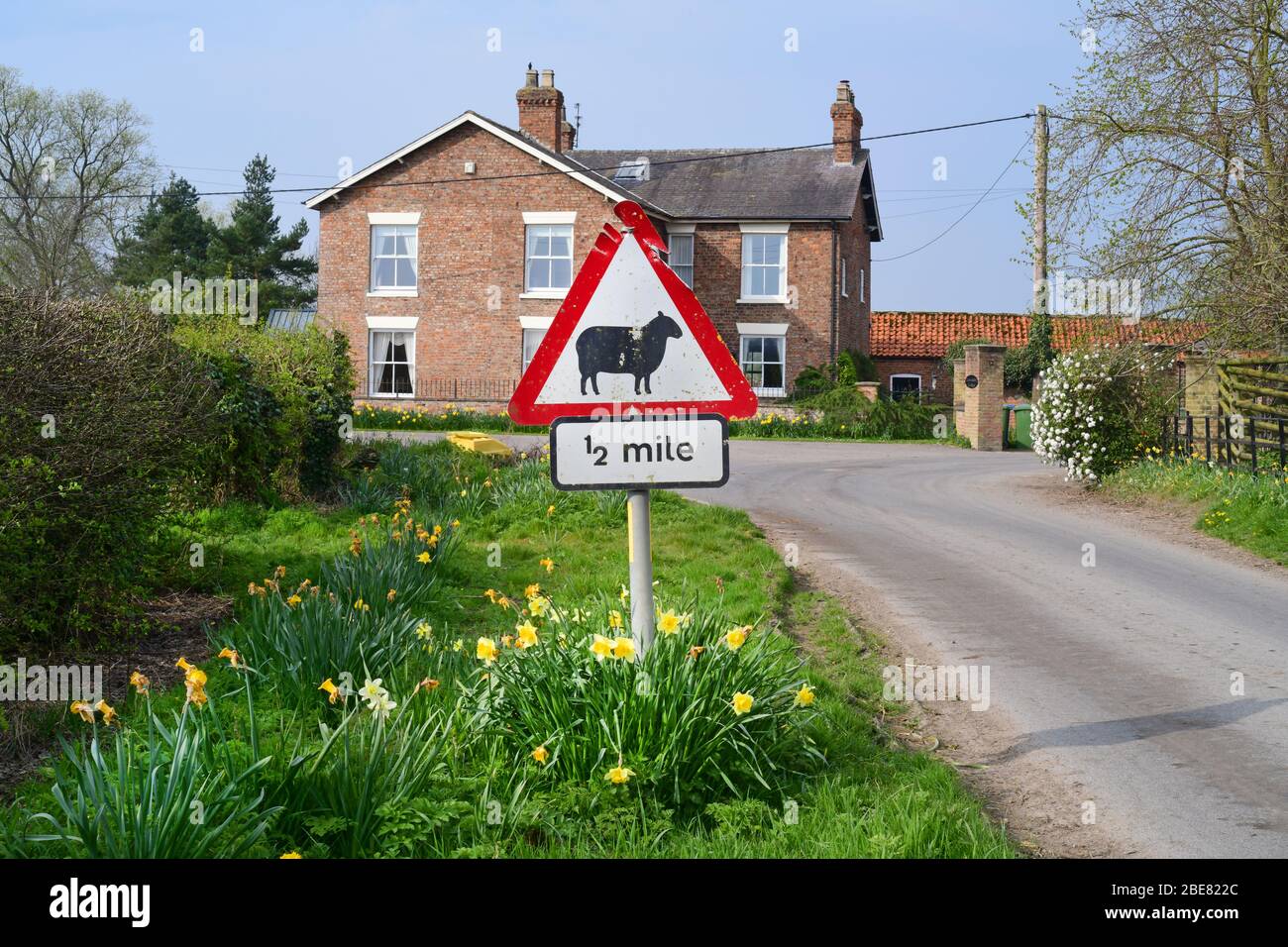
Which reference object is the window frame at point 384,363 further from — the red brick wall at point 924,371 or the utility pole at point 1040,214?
the utility pole at point 1040,214

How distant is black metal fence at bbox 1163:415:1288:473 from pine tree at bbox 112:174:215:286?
50.0 meters

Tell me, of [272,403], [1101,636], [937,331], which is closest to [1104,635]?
[1101,636]

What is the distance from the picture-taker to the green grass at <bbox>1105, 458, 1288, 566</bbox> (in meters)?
13.6

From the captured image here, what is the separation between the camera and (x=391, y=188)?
122ft

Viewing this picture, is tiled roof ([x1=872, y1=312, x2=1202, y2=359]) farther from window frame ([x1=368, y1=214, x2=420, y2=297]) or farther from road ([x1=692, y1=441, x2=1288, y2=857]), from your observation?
road ([x1=692, y1=441, x2=1288, y2=857])

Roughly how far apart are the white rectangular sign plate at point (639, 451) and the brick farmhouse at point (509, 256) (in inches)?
1220

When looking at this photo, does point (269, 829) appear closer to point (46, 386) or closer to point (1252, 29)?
point (46, 386)

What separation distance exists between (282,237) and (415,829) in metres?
63.4

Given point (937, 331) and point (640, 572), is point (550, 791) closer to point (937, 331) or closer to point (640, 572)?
point (640, 572)

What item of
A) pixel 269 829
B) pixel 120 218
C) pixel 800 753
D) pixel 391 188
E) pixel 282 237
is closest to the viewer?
pixel 269 829

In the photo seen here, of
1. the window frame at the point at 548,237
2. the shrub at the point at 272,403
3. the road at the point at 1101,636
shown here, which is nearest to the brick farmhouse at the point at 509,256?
the window frame at the point at 548,237

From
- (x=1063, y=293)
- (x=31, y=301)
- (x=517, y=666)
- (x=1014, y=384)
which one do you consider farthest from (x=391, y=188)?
(x=517, y=666)

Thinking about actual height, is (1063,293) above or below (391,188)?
below

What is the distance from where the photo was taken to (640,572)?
5.26m
